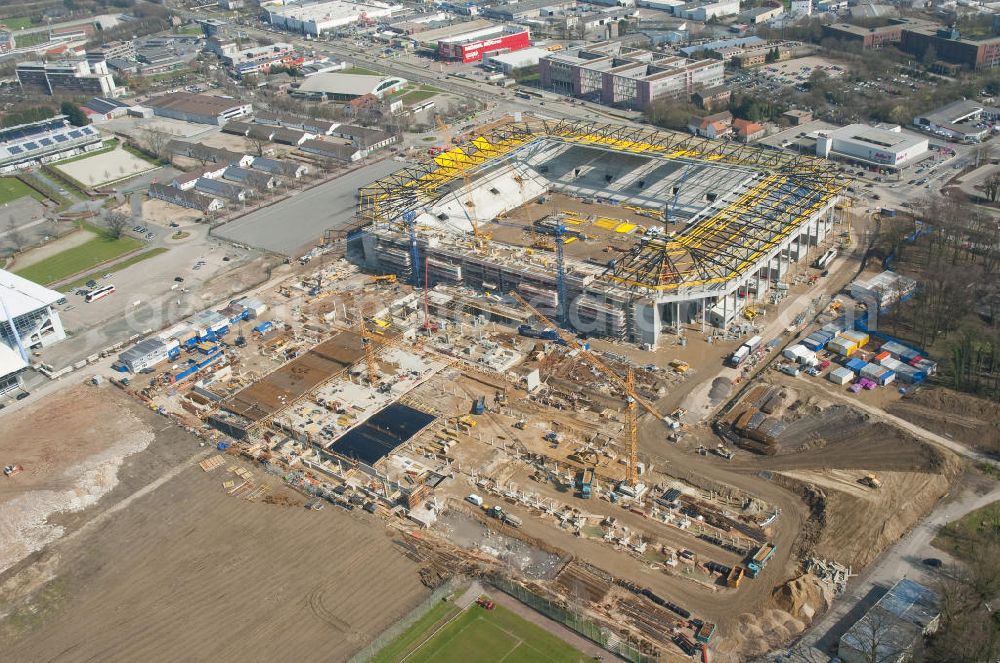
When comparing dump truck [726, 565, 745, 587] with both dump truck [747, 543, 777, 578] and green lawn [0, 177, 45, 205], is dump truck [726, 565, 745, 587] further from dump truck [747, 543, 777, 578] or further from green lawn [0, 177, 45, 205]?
green lawn [0, 177, 45, 205]

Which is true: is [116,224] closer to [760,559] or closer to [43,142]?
[43,142]

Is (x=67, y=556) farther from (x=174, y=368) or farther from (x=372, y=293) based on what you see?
(x=372, y=293)

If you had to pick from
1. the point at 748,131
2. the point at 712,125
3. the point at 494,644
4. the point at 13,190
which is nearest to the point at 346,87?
the point at 13,190

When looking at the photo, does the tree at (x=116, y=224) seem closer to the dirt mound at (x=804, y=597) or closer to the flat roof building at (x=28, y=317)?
the flat roof building at (x=28, y=317)

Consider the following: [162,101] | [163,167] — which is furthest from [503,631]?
[162,101]

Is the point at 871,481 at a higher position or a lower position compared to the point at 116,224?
lower

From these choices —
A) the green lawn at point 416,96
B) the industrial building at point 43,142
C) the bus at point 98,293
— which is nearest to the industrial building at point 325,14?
the green lawn at point 416,96
